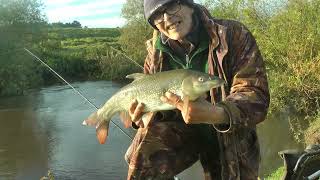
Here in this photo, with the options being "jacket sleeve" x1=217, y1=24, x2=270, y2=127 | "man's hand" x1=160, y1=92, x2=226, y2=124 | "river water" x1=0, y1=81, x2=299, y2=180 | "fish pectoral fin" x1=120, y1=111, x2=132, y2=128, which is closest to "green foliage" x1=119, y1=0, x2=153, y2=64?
"river water" x1=0, y1=81, x2=299, y2=180

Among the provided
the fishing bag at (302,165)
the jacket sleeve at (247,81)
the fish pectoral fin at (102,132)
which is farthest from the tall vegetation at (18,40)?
the jacket sleeve at (247,81)

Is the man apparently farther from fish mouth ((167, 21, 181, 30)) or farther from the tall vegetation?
the tall vegetation

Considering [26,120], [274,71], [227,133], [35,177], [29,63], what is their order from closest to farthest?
[227,133] < [35,177] < [274,71] < [26,120] < [29,63]

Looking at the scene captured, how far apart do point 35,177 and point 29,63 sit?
946 inches

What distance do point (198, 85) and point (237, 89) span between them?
1.09 feet

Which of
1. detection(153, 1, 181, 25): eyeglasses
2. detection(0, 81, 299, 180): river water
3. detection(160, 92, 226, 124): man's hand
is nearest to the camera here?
detection(160, 92, 226, 124): man's hand

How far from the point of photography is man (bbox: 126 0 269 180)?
2600mm

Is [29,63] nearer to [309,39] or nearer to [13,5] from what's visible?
[13,5]

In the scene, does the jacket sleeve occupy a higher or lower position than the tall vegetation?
higher

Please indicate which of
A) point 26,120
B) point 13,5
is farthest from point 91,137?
point 13,5

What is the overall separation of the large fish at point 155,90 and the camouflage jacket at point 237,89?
0.54ft

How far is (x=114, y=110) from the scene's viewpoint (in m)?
2.90

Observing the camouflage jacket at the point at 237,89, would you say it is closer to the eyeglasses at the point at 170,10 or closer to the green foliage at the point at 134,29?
the eyeglasses at the point at 170,10

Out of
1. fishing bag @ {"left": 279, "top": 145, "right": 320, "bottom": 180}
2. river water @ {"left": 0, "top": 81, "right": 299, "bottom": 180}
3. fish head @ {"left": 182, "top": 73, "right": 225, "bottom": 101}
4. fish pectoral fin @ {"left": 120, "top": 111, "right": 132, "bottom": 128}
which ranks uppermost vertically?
fish head @ {"left": 182, "top": 73, "right": 225, "bottom": 101}
